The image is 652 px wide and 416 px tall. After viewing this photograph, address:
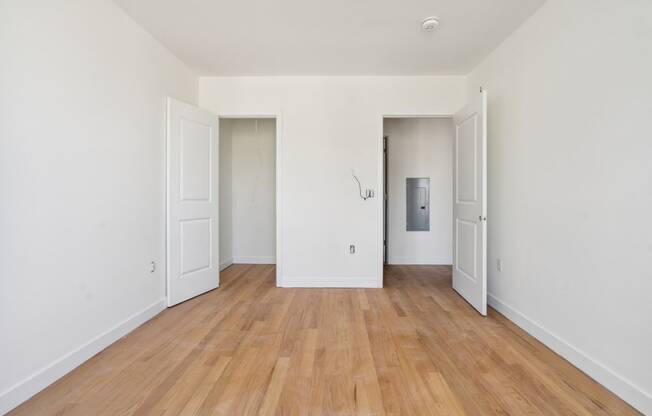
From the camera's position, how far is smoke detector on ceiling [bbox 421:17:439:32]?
2.37m

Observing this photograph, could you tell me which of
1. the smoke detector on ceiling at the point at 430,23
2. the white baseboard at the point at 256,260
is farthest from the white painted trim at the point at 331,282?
the smoke detector on ceiling at the point at 430,23

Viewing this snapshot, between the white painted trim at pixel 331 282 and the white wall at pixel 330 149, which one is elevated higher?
the white wall at pixel 330 149

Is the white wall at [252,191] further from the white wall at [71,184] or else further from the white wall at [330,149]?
the white wall at [71,184]

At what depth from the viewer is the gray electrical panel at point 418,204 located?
484cm

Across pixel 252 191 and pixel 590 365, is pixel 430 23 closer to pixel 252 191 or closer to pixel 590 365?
pixel 590 365

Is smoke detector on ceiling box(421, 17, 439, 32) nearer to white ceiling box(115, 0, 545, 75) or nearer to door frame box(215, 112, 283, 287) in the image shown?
white ceiling box(115, 0, 545, 75)

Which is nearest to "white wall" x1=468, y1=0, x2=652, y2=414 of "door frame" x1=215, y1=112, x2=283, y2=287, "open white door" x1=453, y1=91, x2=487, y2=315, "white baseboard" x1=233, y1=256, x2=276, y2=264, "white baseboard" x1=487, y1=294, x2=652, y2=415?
"white baseboard" x1=487, y1=294, x2=652, y2=415

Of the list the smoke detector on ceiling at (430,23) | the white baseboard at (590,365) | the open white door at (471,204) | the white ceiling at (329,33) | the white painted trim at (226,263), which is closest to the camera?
the white baseboard at (590,365)

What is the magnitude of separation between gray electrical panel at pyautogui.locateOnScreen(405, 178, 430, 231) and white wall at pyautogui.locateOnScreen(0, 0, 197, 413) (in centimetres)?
364

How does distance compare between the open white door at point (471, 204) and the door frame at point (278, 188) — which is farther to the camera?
the door frame at point (278, 188)

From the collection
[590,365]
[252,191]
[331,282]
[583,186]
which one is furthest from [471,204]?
[252,191]

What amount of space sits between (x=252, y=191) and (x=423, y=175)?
279 centimetres

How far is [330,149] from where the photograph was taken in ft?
11.6

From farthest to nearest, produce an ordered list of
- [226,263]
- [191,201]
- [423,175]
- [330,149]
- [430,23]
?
[423,175]
[226,263]
[330,149]
[191,201]
[430,23]
